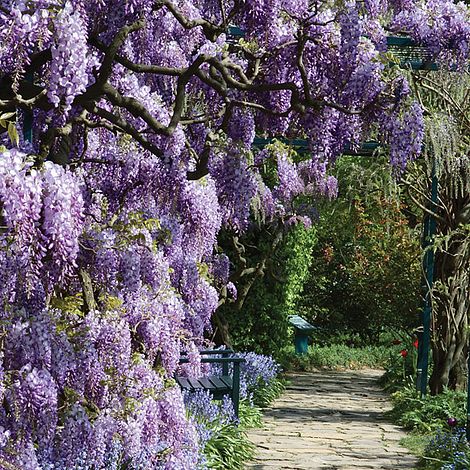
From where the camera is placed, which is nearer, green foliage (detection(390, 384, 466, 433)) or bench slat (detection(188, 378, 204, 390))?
bench slat (detection(188, 378, 204, 390))

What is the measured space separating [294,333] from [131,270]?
9725mm

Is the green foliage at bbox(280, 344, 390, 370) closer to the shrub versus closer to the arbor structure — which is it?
the shrub

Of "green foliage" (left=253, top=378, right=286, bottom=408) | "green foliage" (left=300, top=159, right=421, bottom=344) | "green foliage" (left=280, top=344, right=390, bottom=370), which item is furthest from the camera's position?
"green foliage" (left=300, top=159, right=421, bottom=344)

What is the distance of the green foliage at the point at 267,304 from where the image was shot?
37.4 ft

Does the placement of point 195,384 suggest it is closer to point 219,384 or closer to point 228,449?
point 219,384

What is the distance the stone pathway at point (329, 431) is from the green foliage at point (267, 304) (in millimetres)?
645

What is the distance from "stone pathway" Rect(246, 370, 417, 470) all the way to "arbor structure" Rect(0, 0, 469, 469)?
1620mm

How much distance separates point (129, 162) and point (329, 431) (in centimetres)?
397

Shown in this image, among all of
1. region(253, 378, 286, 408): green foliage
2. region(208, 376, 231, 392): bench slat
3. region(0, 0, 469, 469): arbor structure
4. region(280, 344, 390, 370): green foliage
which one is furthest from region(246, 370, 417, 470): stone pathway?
region(0, 0, 469, 469): arbor structure

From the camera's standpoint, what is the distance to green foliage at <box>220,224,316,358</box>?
11.4m

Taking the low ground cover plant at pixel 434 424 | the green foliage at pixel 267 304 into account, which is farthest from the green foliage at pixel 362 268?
the low ground cover plant at pixel 434 424

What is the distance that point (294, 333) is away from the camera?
46.2 ft

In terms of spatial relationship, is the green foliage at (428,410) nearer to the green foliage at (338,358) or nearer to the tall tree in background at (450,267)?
the tall tree in background at (450,267)

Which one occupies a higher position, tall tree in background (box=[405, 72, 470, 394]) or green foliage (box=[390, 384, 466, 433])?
tall tree in background (box=[405, 72, 470, 394])
